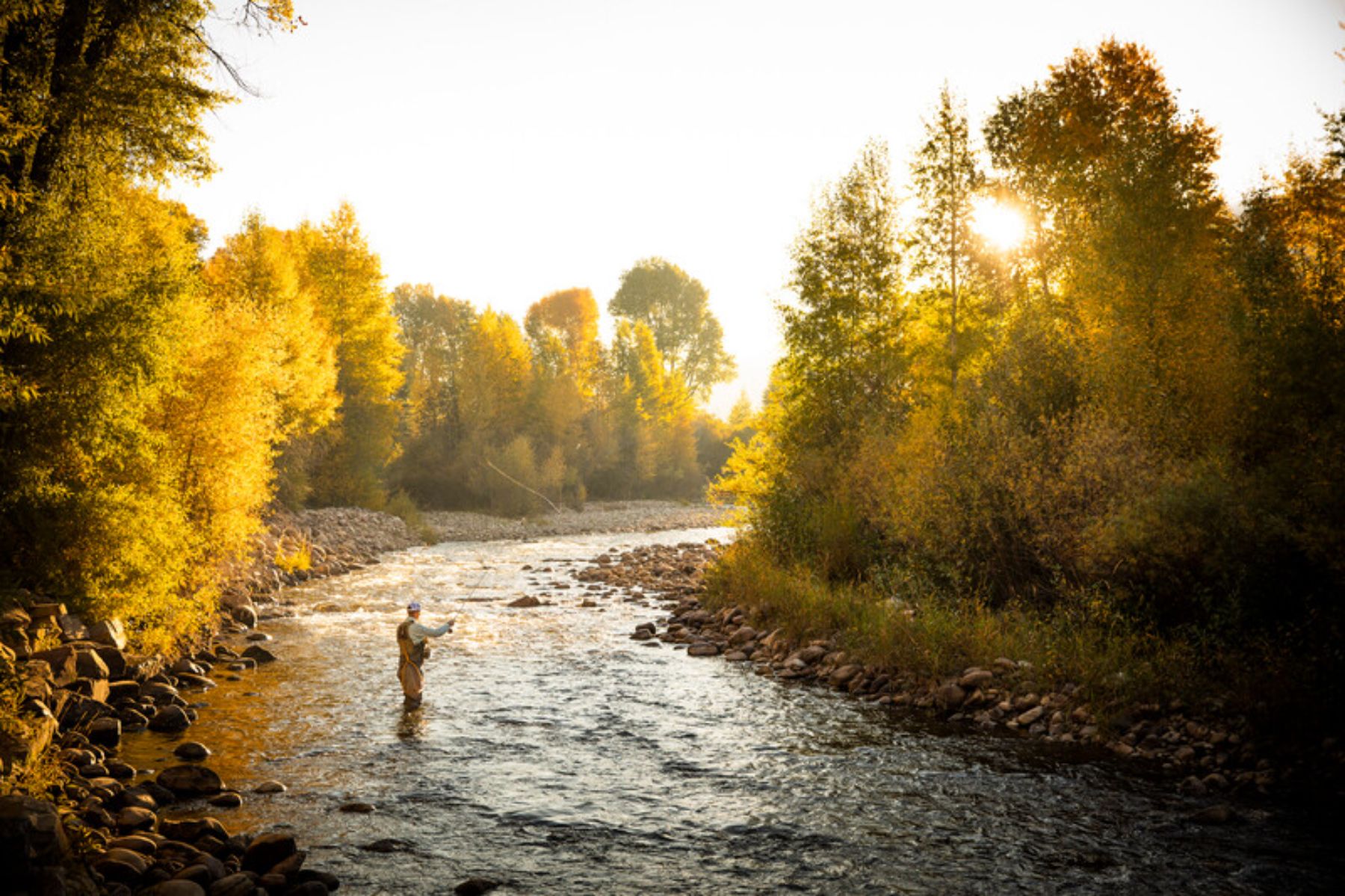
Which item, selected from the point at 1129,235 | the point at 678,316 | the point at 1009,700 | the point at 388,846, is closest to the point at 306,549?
the point at 388,846

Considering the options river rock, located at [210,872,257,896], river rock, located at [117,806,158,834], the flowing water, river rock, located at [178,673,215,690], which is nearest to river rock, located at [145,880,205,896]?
river rock, located at [210,872,257,896]

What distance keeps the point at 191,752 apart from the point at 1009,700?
11.9m

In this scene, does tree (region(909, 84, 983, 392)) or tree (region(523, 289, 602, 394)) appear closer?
tree (region(909, 84, 983, 392))

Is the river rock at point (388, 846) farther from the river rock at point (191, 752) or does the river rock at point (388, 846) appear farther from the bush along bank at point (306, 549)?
the bush along bank at point (306, 549)

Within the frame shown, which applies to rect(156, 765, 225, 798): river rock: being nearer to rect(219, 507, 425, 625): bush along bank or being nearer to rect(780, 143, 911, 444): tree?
rect(219, 507, 425, 625): bush along bank

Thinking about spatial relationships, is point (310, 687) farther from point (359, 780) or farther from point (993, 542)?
point (993, 542)

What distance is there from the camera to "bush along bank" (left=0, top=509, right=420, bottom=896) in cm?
670

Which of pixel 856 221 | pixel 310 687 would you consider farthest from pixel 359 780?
pixel 856 221

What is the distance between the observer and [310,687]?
47.1ft

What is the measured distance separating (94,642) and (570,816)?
340 inches

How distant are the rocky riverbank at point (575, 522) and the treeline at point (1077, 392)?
17.6 meters

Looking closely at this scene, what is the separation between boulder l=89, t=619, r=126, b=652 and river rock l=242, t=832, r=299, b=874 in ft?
22.7

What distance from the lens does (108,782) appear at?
8852 millimetres

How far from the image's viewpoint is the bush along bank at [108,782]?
6.70 meters
